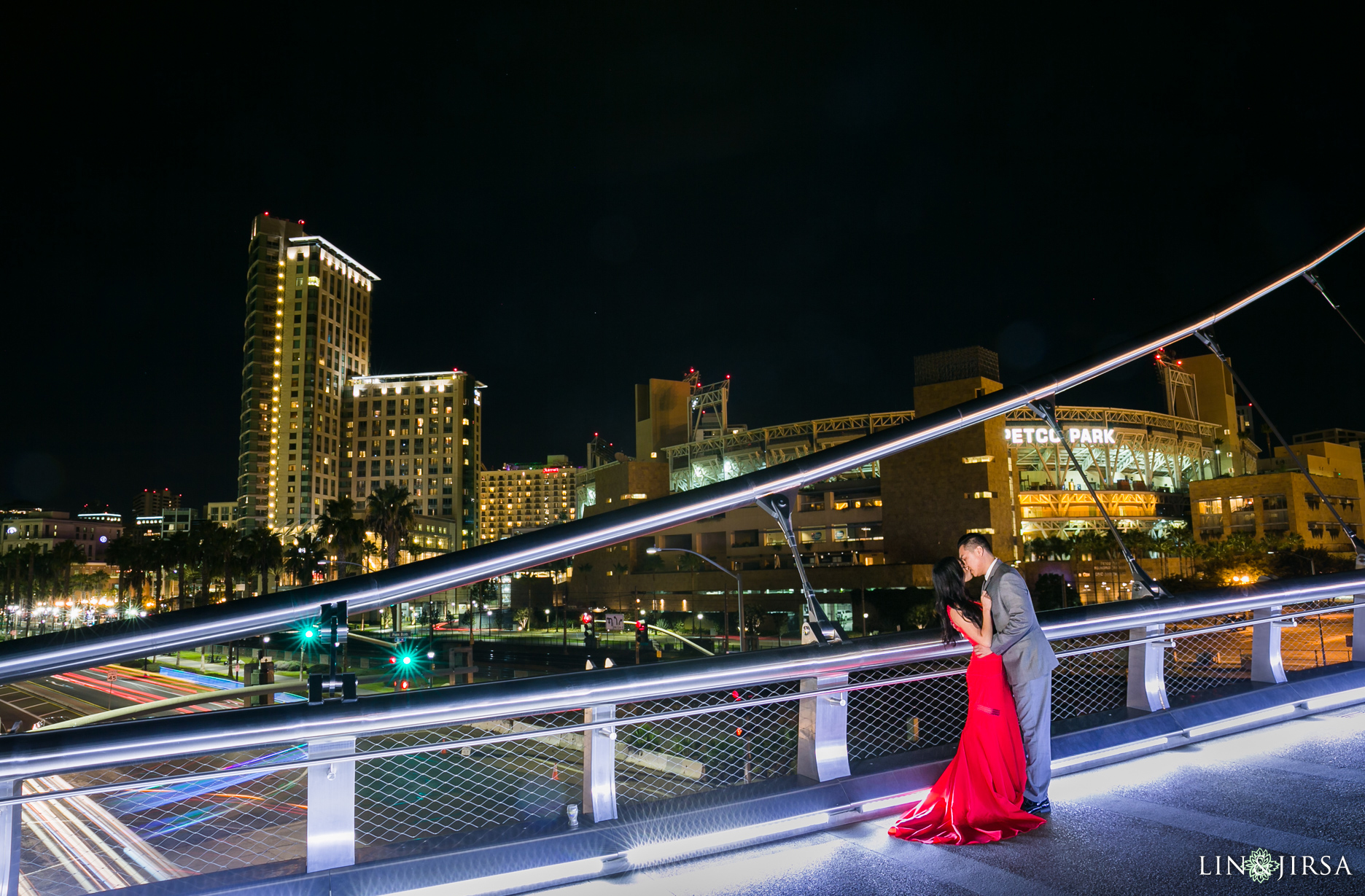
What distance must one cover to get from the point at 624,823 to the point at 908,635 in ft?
5.23

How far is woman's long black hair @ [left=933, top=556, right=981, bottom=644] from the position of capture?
4.03m

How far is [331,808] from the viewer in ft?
10.3

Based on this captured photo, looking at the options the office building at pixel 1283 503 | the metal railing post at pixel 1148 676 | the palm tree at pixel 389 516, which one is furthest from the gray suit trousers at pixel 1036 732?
the office building at pixel 1283 503

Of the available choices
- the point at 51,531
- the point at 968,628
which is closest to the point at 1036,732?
the point at 968,628

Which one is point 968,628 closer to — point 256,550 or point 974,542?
point 974,542

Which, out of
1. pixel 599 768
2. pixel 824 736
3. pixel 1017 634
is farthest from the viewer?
pixel 824 736

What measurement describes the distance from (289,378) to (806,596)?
148m

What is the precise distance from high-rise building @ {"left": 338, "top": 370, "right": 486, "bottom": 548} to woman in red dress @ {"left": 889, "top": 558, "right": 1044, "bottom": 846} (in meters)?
145

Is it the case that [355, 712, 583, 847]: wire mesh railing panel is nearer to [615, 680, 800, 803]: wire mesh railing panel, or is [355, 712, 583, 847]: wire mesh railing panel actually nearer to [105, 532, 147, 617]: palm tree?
[615, 680, 800, 803]: wire mesh railing panel

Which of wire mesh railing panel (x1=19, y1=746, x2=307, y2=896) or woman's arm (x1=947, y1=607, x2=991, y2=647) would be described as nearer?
woman's arm (x1=947, y1=607, x2=991, y2=647)

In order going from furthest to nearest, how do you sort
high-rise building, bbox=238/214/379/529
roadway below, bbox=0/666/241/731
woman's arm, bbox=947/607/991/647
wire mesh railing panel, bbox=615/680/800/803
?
1. high-rise building, bbox=238/214/379/529
2. roadway below, bbox=0/666/241/731
3. wire mesh railing panel, bbox=615/680/800/803
4. woman's arm, bbox=947/607/991/647

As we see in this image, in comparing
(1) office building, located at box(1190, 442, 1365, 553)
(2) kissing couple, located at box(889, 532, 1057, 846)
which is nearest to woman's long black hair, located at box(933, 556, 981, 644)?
(2) kissing couple, located at box(889, 532, 1057, 846)

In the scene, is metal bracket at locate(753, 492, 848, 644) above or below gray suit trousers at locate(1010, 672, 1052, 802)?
above

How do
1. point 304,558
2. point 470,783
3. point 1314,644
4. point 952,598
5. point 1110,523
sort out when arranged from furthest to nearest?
1. point 304,558
2. point 470,783
3. point 1314,644
4. point 1110,523
5. point 952,598
